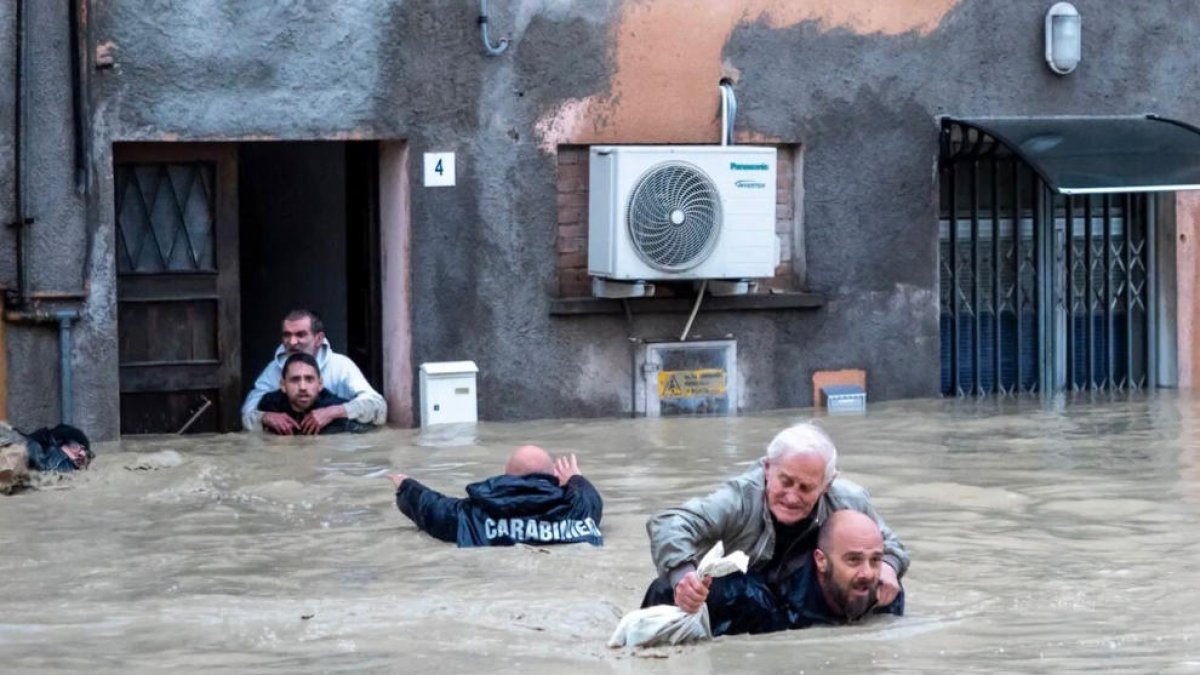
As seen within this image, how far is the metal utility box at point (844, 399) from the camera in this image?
50.1 feet

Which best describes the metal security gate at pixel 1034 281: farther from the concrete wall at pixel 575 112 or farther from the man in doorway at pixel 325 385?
the man in doorway at pixel 325 385

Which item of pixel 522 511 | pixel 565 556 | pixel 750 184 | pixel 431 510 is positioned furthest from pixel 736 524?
pixel 750 184

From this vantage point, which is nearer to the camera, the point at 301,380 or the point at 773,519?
the point at 773,519

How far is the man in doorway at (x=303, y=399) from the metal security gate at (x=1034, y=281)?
14.9 feet

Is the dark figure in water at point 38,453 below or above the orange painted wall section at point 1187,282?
below

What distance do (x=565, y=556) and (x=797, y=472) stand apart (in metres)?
1.94

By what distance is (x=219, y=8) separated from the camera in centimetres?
1369

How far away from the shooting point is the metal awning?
14922 mm

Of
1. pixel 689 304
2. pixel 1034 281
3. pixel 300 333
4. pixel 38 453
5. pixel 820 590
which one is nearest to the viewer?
pixel 820 590

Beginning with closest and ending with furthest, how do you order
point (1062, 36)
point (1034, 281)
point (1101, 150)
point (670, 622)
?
point (670, 622) < point (1101, 150) < point (1062, 36) < point (1034, 281)

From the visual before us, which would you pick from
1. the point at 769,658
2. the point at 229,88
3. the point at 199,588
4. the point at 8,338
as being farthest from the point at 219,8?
the point at 769,658

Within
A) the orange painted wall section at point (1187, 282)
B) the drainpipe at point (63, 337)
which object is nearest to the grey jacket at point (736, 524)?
the drainpipe at point (63, 337)

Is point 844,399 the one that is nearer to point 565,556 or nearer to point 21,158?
point 21,158

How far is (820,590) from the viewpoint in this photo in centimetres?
814
